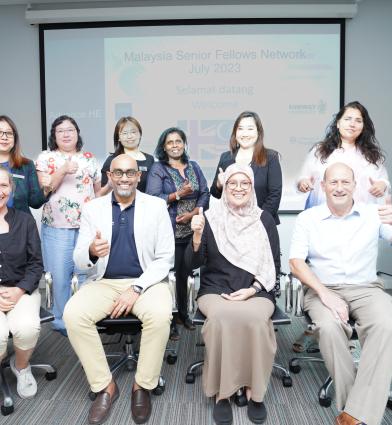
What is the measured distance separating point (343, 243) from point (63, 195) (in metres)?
1.91

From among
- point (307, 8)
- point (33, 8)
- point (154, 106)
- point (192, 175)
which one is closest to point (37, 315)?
point (192, 175)

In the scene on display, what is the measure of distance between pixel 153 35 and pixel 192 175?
78.4 inches

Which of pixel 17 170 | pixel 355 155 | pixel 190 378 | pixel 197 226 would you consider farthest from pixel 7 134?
pixel 355 155

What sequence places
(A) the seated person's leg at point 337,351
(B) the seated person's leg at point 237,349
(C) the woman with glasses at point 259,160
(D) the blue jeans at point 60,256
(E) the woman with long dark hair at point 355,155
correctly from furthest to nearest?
(D) the blue jeans at point 60,256, (C) the woman with glasses at point 259,160, (E) the woman with long dark hair at point 355,155, (B) the seated person's leg at point 237,349, (A) the seated person's leg at point 337,351

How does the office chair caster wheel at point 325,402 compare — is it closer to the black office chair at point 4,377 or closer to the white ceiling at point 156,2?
the black office chair at point 4,377

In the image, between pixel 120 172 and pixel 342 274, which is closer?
pixel 342 274

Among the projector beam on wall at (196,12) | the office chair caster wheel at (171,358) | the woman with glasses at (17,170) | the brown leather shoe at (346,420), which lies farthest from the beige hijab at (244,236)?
the projector beam on wall at (196,12)

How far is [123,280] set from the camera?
8.61 feet

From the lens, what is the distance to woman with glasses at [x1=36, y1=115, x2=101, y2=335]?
3098 millimetres

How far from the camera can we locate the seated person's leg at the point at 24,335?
2.32 meters

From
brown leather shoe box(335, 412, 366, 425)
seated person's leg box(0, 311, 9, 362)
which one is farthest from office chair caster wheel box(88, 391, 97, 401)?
brown leather shoe box(335, 412, 366, 425)

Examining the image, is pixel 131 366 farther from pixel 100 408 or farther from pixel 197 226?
pixel 197 226

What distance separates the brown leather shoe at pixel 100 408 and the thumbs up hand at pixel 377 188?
2.00 m

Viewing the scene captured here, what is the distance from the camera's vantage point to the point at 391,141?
Answer: 4531mm
